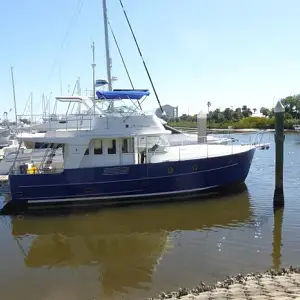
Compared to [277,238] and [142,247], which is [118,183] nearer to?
[142,247]

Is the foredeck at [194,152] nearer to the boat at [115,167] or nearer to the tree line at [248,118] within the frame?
the boat at [115,167]

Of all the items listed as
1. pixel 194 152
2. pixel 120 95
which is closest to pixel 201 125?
pixel 194 152

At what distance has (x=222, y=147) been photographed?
1970cm

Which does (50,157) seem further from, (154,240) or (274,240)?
(274,240)

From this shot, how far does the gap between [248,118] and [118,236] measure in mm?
88429

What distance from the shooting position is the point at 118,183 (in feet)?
52.6

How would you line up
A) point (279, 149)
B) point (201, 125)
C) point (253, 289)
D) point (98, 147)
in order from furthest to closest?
point (201, 125) < point (98, 147) < point (279, 149) < point (253, 289)

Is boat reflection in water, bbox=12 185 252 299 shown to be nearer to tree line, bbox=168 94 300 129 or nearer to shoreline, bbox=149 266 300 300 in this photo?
shoreline, bbox=149 266 300 300

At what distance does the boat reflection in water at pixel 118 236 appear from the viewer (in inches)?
380

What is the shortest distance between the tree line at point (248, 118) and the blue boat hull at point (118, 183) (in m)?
60.2

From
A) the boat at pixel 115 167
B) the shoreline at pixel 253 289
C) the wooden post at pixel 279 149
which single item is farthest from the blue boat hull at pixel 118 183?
the shoreline at pixel 253 289

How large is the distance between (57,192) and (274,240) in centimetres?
873

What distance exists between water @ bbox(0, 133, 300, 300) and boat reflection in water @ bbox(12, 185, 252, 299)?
3 cm

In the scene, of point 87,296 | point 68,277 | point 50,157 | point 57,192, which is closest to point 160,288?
point 87,296
